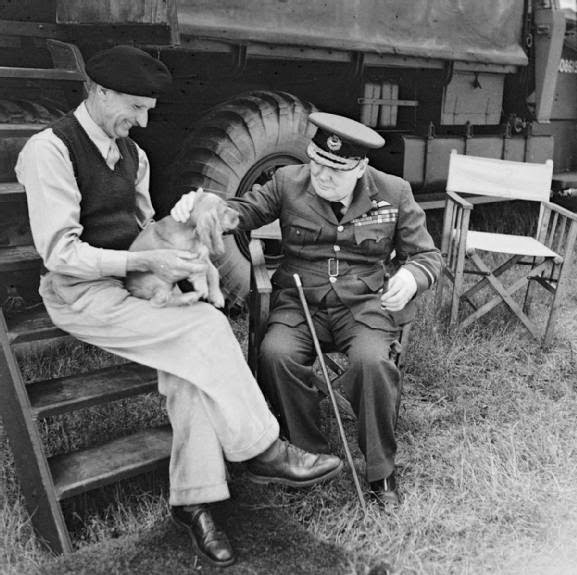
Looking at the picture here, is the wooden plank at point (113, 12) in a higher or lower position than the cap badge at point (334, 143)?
higher

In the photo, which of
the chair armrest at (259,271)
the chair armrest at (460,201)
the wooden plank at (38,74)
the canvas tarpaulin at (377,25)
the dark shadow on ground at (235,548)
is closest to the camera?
the dark shadow on ground at (235,548)

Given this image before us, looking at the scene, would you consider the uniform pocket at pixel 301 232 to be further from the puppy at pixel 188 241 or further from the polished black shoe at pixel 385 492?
the polished black shoe at pixel 385 492

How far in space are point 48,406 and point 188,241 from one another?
0.79m

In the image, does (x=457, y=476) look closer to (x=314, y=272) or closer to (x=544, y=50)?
(x=314, y=272)

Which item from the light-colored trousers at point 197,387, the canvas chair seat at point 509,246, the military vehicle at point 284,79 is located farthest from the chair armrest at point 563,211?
the light-colored trousers at point 197,387

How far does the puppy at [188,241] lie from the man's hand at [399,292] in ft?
2.30

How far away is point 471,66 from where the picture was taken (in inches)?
236

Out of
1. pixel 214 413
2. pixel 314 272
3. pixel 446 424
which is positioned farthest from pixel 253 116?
pixel 214 413

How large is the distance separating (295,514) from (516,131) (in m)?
5.16

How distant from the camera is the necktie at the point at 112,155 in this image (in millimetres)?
2762

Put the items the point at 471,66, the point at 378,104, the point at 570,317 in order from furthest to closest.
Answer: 1. the point at 471,66
2. the point at 378,104
3. the point at 570,317

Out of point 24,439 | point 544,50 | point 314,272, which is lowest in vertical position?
point 24,439

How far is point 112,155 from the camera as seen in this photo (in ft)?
9.11

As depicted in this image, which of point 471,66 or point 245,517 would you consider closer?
point 245,517
